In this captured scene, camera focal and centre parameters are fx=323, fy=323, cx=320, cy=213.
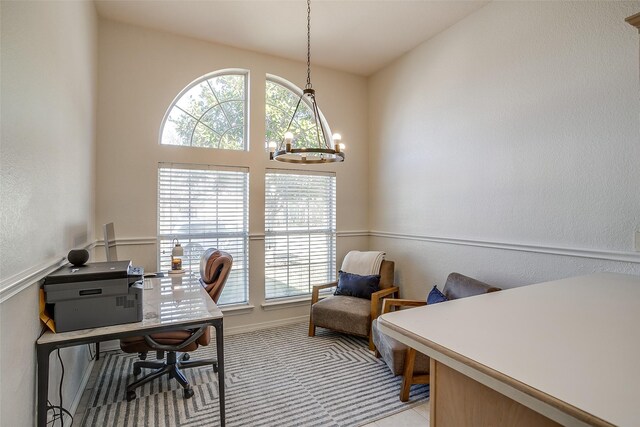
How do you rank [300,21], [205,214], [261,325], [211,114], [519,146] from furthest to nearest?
[261,325] < [211,114] < [205,214] < [300,21] < [519,146]

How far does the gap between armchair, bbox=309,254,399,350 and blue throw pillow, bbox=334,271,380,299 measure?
0.06 m

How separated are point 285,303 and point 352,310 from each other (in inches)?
39.3

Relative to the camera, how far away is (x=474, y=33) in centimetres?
296

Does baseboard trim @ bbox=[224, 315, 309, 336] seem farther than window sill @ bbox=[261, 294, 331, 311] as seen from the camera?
No

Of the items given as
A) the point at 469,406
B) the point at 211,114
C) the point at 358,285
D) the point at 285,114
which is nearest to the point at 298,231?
the point at 358,285

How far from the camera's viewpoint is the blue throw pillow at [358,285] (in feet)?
11.6

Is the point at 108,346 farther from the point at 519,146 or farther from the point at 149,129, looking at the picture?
the point at 519,146

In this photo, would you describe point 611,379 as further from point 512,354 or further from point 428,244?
point 428,244

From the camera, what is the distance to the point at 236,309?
3605 mm

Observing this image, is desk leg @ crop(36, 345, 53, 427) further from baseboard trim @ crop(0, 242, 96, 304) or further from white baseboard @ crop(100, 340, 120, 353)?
white baseboard @ crop(100, 340, 120, 353)

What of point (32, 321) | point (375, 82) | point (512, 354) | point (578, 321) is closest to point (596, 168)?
point (578, 321)

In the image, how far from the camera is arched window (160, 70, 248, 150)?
3.48 meters

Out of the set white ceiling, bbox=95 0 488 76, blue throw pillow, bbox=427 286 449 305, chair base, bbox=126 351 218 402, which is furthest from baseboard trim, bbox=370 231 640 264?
chair base, bbox=126 351 218 402

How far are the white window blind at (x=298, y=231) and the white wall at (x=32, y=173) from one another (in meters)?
1.95
